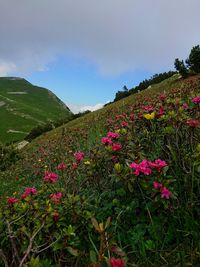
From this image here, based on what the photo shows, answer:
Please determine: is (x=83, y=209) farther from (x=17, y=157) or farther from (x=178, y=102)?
Answer: (x=17, y=157)

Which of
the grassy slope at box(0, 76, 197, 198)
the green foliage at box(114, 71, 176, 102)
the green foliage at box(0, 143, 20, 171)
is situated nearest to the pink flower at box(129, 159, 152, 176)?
the grassy slope at box(0, 76, 197, 198)

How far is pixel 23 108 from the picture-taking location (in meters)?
131

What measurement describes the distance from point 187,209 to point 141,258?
29.3 inches

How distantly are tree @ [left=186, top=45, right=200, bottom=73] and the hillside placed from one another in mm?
64929

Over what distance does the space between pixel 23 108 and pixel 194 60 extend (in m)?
108

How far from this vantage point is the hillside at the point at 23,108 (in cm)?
10739

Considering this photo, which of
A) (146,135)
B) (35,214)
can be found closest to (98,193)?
(35,214)

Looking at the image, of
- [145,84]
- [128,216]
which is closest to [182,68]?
[145,84]

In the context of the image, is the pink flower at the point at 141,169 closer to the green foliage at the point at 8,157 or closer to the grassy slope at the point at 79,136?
the grassy slope at the point at 79,136

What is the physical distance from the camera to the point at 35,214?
164 inches

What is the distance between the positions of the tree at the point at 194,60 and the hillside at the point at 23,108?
64929 mm

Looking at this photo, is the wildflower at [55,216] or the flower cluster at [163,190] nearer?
the flower cluster at [163,190]

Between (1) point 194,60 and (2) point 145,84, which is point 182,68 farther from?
(2) point 145,84

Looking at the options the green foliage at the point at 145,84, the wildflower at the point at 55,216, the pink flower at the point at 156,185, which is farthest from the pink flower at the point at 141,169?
the green foliage at the point at 145,84
